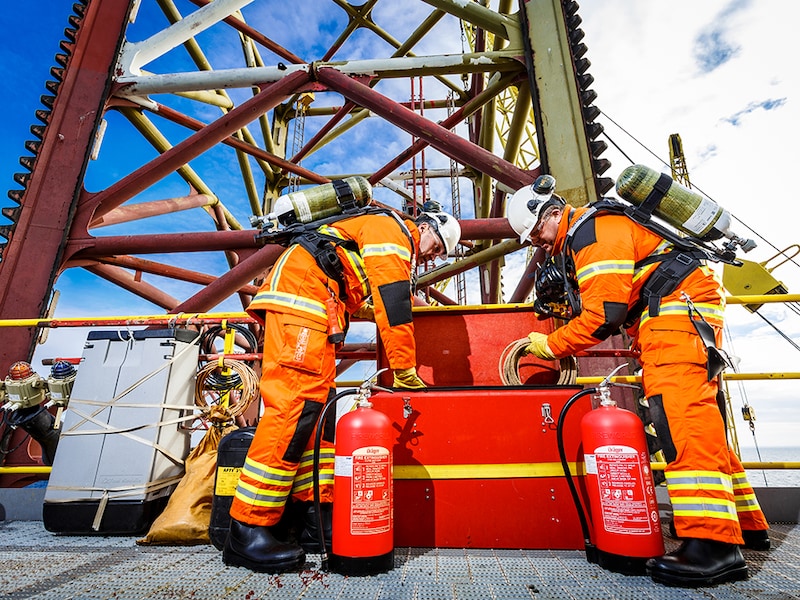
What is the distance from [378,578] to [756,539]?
2046 mm

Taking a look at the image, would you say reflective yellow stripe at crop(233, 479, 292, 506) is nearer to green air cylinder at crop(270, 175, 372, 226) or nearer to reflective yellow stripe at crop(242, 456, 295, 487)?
reflective yellow stripe at crop(242, 456, 295, 487)

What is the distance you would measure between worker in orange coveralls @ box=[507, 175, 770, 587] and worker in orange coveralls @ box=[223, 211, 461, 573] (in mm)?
997

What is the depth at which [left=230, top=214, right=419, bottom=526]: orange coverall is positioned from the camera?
210 cm

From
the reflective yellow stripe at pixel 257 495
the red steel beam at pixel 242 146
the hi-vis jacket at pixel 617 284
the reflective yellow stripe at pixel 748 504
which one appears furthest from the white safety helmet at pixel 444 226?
the red steel beam at pixel 242 146

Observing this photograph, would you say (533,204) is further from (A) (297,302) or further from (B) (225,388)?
(B) (225,388)

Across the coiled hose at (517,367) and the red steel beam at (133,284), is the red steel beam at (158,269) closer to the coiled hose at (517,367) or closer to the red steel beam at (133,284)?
the red steel beam at (133,284)

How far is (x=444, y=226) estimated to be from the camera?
10.5 feet

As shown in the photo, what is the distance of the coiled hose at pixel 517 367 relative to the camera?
285 cm

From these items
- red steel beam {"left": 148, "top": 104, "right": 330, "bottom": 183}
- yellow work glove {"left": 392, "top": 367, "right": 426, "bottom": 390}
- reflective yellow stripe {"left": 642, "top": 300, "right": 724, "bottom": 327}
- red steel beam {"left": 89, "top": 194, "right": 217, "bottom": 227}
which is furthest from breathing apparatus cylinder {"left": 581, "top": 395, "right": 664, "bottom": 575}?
red steel beam {"left": 148, "top": 104, "right": 330, "bottom": 183}

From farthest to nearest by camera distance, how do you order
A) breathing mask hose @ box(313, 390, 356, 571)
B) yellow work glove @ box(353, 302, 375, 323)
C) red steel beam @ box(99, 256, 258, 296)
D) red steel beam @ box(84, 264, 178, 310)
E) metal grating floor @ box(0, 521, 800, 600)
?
red steel beam @ box(84, 264, 178, 310)
red steel beam @ box(99, 256, 258, 296)
yellow work glove @ box(353, 302, 375, 323)
breathing mask hose @ box(313, 390, 356, 571)
metal grating floor @ box(0, 521, 800, 600)

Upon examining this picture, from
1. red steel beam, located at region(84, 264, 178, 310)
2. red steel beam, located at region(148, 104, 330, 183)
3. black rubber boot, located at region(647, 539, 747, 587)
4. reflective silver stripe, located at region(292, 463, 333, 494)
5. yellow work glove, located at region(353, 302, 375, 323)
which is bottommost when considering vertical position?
black rubber boot, located at region(647, 539, 747, 587)

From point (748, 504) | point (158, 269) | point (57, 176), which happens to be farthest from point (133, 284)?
point (748, 504)

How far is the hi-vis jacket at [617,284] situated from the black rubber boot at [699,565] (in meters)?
0.97

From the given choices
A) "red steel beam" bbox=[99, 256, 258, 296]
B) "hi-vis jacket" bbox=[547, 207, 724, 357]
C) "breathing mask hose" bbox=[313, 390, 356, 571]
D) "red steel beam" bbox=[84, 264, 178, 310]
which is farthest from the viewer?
"red steel beam" bbox=[84, 264, 178, 310]
